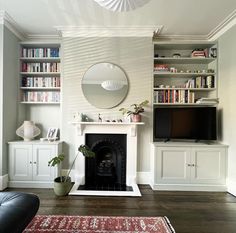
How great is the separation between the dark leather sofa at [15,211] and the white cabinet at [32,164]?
1639mm

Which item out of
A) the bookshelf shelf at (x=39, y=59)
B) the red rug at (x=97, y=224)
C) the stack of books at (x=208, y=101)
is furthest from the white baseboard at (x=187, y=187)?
the bookshelf shelf at (x=39, y=59)

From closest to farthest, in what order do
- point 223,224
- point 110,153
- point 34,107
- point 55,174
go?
point 223,224, point 55,174, point 110,153, point 34,107

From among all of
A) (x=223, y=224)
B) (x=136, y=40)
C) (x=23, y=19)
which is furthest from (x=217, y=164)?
(x=23, y=19)

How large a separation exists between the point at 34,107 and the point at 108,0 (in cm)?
300

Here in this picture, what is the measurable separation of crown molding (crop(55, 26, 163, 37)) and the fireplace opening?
1876mm

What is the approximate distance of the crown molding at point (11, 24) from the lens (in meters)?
3.09

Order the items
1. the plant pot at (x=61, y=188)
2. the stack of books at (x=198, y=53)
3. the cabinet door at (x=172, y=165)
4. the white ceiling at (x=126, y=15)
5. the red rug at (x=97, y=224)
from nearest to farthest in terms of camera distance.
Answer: the red rug at (x=97, y=224) → the white ceiling at (x=126, y=15) → the plant pot at (x=61, y=188) → the cabinet door at (x=172, y=165) → the stack of books at (x=198, y=53)

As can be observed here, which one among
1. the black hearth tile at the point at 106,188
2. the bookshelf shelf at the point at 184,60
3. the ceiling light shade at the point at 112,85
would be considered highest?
the bookshelf shelf at the point at 184,60

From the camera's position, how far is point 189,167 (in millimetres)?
3324

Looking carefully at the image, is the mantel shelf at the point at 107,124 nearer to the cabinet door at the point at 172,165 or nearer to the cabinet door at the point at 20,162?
the cabinet door at the point at 172,165

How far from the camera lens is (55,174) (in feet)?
11.2

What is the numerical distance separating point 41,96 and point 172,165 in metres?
2.79

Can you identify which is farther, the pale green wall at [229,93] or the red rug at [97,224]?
the pale green wall at [229,93]

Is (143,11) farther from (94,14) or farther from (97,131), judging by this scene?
(97,131)
